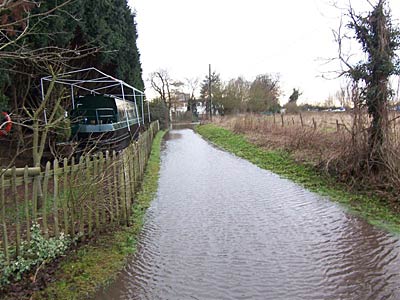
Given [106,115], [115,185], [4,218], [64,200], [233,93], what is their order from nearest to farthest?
[4,218] < [64,200] < [115,185] < [106,115] < [233,93]

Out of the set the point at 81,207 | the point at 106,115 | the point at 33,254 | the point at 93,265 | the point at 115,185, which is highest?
A: the point at 106,115

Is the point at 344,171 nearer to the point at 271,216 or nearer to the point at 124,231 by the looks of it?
the point at 271,216

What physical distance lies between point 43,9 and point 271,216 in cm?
675

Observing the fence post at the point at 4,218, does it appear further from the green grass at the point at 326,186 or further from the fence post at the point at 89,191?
the green grass at the point at 326,186

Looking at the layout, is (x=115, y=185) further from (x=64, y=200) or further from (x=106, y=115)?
(x=106, y=115)

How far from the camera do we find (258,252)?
→ 480 cm

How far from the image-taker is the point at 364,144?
26.9 ft

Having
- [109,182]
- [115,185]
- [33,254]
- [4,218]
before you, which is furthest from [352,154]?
[4,218]

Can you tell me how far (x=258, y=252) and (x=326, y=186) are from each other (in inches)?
177

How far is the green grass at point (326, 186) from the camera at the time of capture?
6119 millimetres

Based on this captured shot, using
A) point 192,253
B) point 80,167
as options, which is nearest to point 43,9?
point 80,167

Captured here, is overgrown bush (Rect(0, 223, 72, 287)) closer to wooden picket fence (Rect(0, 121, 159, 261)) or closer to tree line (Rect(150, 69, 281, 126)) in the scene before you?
wooden picket fence (Rect(0, 121, 159, 261))

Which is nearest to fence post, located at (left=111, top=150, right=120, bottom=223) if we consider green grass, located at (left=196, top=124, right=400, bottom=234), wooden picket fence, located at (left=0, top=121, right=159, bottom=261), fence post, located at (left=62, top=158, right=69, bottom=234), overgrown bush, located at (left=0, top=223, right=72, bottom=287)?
wooden picket fence, located at (left=0, top=121, right=159, bottom=261)

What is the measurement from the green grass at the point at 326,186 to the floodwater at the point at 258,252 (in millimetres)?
313
